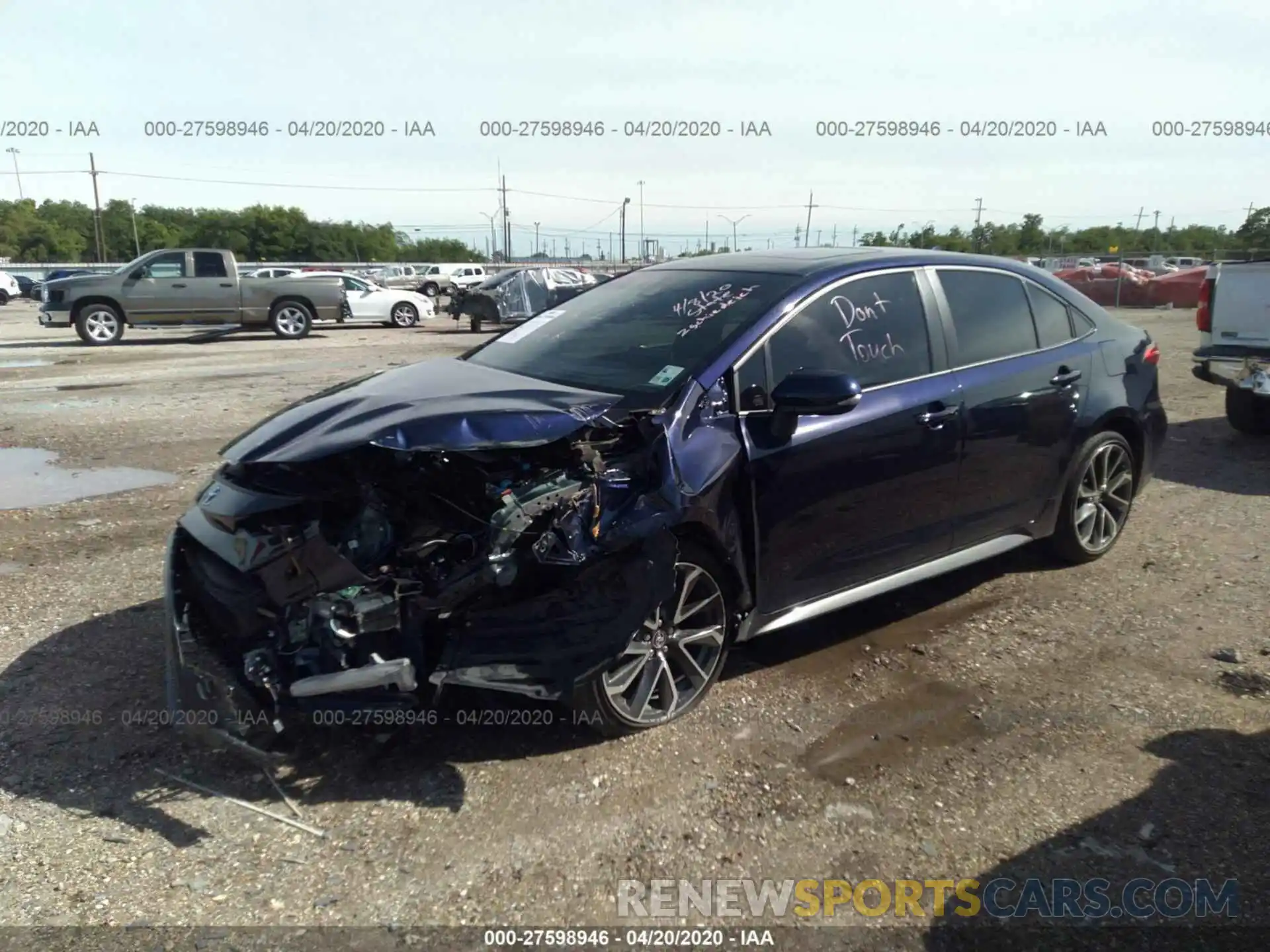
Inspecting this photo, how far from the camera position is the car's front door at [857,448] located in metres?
3.61

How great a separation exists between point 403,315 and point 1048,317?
2210 cm

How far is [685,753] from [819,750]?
499 mm

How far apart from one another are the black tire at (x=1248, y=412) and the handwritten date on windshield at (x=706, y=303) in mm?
6249

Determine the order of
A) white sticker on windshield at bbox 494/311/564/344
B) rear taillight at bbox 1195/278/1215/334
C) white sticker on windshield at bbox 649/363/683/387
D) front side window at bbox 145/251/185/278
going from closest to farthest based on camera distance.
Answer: white sticker on windshield at bbox 649/363/683/387 < white sticker on windshield at bbox 494/311/564/344 < rear taillight at bbox 1195/278/1215/334 < front side window at bbox 145/251/185/278

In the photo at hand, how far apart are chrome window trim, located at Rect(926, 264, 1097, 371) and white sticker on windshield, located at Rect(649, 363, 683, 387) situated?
145 cm

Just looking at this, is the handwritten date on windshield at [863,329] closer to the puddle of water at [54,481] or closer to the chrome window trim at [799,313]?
the chrome window trim at [799,313]

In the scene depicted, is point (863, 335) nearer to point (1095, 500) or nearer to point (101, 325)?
point (1095, 500)

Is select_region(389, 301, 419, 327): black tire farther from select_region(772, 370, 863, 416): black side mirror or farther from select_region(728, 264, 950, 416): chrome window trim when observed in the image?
select_region(772, 370, 863, 416): black side mirror

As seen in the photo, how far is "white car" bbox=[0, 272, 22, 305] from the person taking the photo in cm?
3469

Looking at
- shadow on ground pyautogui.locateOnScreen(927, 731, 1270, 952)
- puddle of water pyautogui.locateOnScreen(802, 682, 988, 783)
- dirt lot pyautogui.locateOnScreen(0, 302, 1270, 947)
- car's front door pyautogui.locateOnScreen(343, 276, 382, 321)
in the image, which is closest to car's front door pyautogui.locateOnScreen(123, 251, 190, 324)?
car's front door pyautogui.locateOnScreen(343, 276, 382, 321)

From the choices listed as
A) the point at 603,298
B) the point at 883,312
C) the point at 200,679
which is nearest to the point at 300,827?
the point at 200,679

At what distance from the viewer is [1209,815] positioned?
3.01 metres

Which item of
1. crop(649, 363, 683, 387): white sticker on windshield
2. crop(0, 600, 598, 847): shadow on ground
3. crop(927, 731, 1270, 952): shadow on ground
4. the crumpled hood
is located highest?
crop(649, 363, 683, 387): white sticker on windshield

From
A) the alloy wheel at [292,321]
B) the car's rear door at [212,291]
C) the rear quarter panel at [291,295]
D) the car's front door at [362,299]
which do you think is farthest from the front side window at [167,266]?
the car's front door at [362,299]
